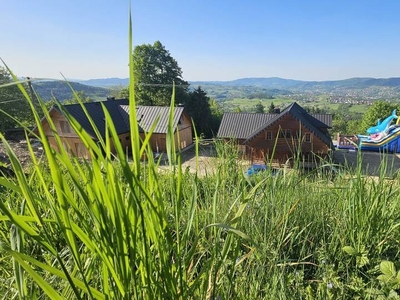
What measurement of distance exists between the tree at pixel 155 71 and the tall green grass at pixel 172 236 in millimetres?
27899

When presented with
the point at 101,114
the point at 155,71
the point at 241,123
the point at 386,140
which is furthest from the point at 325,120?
the point at 155,71

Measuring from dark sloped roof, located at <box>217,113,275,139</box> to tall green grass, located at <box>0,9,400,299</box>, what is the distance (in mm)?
17822

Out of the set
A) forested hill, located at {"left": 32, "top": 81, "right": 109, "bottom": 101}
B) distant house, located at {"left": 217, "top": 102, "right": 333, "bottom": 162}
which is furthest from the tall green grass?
distant house, located at {"left": 217, "top": 102, "right": 333, "bottom": 162}

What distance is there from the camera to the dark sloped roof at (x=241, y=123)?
19500mm

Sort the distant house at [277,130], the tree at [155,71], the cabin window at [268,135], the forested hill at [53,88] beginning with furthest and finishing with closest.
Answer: the tree at [155,71] < the cabin window at [268,135] < the distant house at [277,130] < the forested hill at [53,88]

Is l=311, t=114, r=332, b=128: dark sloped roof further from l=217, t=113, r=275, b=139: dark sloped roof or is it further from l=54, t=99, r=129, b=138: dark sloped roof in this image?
l=54, t=99, r=129, b=138: dark sloped roof

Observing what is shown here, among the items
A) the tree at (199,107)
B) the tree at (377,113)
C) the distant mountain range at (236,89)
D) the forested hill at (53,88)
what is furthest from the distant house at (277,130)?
the tree at (377,113)

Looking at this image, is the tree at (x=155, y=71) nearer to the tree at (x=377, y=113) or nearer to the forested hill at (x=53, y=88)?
the tree at (x=377, y=113)

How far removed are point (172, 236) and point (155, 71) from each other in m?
31.4

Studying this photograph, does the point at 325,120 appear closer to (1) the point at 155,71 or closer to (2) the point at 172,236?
(1) the point at 155,71

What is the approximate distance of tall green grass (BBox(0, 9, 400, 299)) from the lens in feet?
1.60

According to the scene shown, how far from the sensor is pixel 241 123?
19.9 meters

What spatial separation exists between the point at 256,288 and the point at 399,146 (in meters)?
24.4

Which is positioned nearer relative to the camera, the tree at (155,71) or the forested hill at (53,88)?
the forested hill at (53,88)
